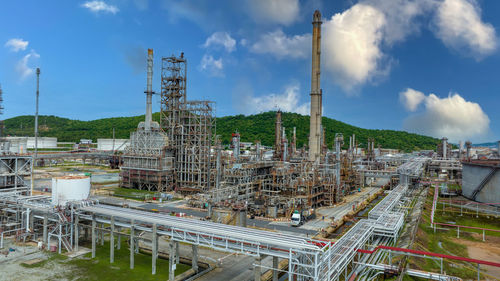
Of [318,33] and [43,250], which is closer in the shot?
[43,250]

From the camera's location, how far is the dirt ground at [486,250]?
87.0 feet

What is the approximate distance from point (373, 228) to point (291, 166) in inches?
1020

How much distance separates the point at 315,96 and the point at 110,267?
59.1 meters

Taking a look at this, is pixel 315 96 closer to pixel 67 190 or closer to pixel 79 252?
pixel 67 190

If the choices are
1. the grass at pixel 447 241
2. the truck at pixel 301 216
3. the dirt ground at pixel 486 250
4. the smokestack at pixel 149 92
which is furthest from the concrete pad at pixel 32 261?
the smokestack at pixel 149 92

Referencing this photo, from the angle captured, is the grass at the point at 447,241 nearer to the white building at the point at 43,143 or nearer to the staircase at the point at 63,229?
the staircase at the point at 63,229

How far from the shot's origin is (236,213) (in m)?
34.4

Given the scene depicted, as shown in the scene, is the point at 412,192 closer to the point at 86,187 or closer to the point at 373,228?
the point at 373,228

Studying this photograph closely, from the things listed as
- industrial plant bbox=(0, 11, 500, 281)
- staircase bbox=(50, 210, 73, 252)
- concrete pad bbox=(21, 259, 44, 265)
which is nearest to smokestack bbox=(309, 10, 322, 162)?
industrial plant bbox=(0, 11, 500, 281)

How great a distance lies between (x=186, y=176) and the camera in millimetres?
64000

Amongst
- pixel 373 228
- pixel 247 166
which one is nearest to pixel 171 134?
pixel 247 166

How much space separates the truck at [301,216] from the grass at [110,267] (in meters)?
16.9

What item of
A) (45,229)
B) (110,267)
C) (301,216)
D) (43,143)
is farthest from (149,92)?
(43,143)

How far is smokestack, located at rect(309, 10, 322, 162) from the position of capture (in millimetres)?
72912
